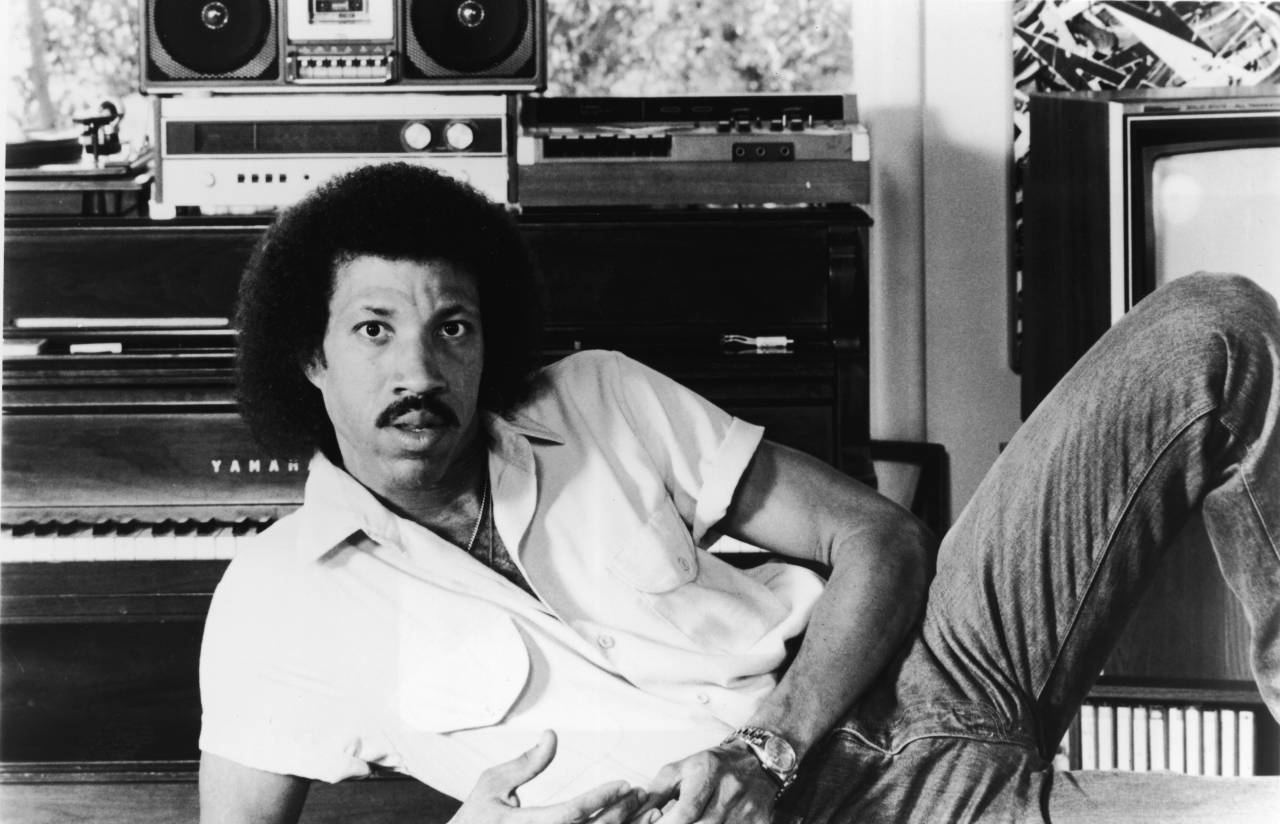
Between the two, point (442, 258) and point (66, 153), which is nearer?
point (442, 258)

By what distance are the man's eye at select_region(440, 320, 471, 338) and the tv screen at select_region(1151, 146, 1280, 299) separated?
1.04 meters

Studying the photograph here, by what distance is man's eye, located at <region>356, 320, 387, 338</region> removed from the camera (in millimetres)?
1444

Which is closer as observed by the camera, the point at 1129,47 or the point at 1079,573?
the point at 1079,573

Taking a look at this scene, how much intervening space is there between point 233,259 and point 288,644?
82 cm

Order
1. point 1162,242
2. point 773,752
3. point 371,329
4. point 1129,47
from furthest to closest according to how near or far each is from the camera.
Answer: point 1129,47, point 1162,242, point 371,329, point 773,752

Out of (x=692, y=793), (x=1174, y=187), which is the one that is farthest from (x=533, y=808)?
(x=1174, y=187)

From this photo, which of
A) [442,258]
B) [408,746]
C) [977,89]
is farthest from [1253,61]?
[408,746]

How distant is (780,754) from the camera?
4.40ft

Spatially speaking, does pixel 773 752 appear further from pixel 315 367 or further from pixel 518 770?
pixel 315 367

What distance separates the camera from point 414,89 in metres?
2.03

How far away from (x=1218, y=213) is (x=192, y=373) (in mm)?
1400

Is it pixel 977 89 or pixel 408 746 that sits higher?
pixel 977 89

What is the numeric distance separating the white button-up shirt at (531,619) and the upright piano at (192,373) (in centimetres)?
50

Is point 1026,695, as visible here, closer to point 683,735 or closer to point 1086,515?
point 1086,515
